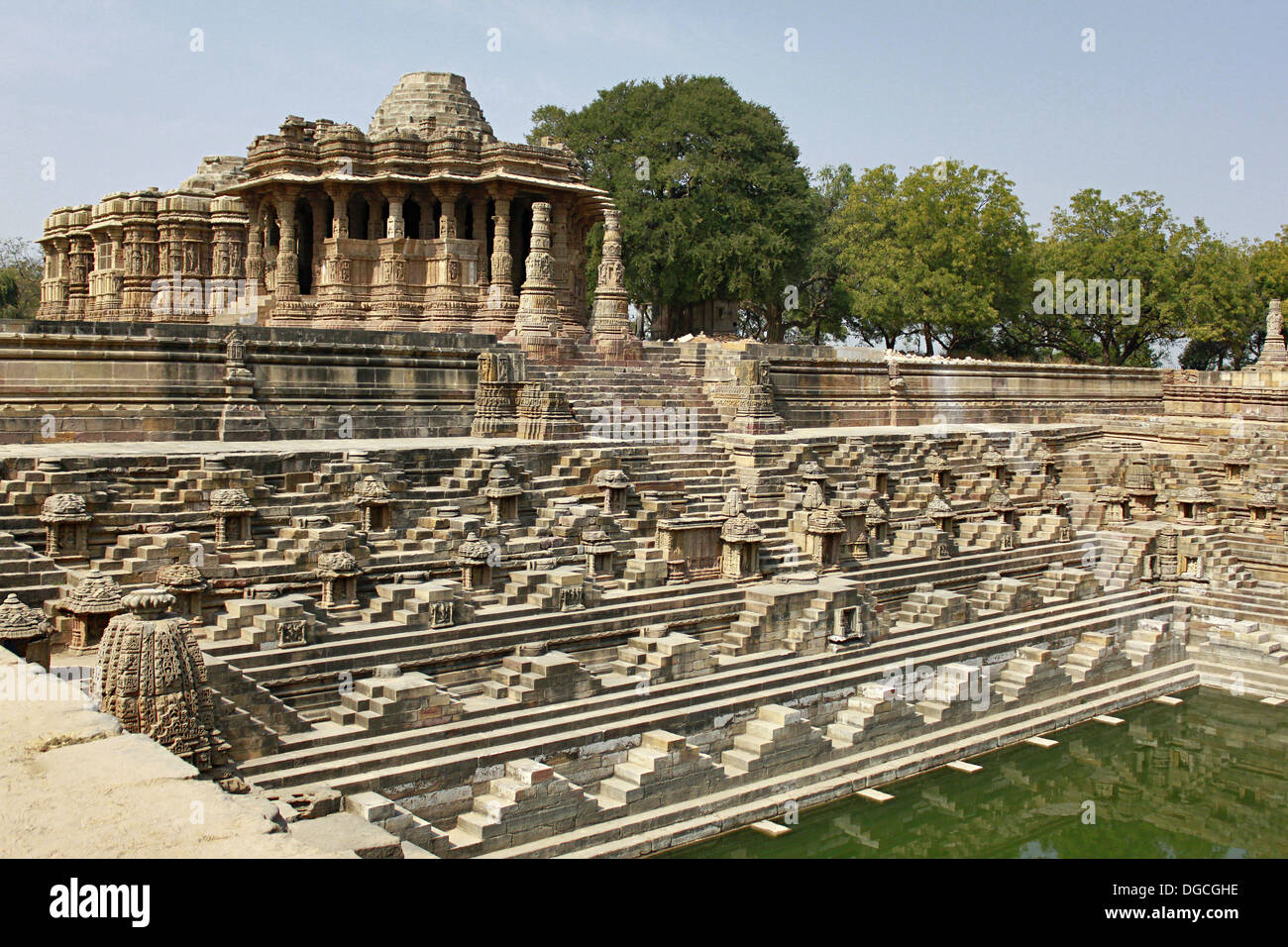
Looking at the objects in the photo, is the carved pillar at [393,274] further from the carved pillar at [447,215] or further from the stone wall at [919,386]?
the stone wall at [919,386]

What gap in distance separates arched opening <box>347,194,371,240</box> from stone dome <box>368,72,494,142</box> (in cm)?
219

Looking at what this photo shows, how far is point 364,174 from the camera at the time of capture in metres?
25.3

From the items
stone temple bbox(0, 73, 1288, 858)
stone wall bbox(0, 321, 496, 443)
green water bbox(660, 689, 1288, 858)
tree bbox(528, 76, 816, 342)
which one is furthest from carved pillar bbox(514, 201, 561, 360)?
tree bbox(528, 76, 816, 342)

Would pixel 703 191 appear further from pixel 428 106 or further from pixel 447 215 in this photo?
pixel 447 215

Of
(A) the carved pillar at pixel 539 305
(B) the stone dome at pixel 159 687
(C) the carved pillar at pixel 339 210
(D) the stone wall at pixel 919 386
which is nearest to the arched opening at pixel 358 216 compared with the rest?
(C) the carved pillar at pixel 339 210

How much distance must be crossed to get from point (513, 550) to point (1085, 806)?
7801 mm

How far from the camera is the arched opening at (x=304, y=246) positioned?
26219 mm

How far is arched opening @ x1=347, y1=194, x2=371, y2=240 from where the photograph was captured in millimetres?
25984

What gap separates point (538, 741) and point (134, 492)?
5.81 m

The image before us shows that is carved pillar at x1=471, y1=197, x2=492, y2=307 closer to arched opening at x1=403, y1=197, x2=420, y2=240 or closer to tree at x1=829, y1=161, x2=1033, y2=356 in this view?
arched opening at x1=403, y1=197, x2=420, y2=240

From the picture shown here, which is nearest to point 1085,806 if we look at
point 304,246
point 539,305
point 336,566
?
point 336,566
